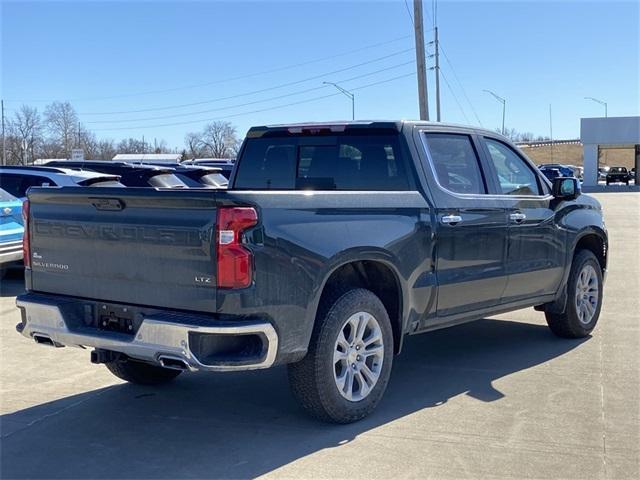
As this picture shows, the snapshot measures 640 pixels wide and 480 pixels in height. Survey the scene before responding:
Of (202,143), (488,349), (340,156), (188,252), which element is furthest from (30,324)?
(202,143)

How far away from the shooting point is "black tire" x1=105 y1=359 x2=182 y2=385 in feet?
18.5

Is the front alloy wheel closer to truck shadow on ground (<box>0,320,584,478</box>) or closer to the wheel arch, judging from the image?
truck shadow on ground (<box>0,320,584,478</box>)

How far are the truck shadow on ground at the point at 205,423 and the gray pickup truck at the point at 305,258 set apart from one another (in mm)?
268

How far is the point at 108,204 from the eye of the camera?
448 centimetres

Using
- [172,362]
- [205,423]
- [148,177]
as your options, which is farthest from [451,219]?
[148,177]

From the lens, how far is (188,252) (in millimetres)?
4133

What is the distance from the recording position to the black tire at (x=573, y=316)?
7.09 m

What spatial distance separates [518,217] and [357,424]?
8.04ft

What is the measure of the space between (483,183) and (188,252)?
2.92 meters

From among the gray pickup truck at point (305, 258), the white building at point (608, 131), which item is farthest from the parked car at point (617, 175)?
the gray pickup truck at point (305, 258)

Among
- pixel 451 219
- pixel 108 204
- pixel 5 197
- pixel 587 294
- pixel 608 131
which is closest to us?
pixel 108 204

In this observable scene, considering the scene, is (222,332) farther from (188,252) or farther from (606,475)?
(606,475)

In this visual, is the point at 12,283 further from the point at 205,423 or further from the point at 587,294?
the point at 587,294

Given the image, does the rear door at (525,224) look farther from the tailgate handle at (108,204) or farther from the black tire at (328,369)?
the tailgate handle at (108,204)
